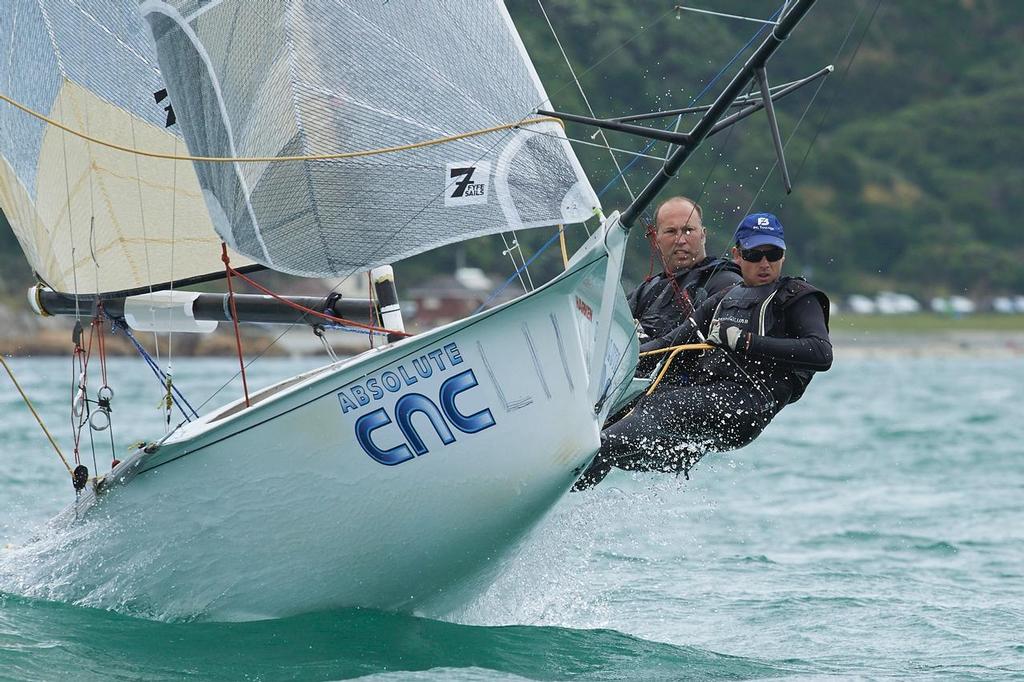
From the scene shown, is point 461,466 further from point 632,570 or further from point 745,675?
point 632,570

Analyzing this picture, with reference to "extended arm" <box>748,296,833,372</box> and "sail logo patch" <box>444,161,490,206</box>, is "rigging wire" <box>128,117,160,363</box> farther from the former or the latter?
"extended arm" <box>748,296,833,372</box>

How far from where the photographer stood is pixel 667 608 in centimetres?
617

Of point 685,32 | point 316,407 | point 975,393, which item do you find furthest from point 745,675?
point 975,393

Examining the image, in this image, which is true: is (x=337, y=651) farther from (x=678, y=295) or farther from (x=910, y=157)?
(x=910, y=157)

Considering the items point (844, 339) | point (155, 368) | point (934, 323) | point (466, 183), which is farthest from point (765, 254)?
point (934, 323)

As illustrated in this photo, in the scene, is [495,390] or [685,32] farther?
[685,32]

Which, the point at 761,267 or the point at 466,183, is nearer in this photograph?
the point at 466,183

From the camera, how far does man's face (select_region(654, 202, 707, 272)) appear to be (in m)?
5.70

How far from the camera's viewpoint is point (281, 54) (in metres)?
5.00

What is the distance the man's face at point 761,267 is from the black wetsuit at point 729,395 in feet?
0.11

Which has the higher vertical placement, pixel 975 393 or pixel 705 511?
pixel 705 511

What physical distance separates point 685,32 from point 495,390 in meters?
11.2

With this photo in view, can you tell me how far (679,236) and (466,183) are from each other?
1.15 metres

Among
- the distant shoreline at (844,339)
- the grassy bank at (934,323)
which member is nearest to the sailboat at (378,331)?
the distant shoreline at (844,339)
